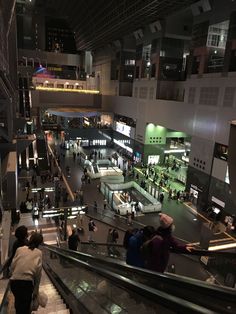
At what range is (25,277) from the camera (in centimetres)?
253

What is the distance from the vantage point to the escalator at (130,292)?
1946 mm

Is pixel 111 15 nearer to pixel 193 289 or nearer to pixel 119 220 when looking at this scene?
pixel 119 220

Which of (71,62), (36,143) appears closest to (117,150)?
(36,143)

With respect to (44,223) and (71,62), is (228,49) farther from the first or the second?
(71,62)

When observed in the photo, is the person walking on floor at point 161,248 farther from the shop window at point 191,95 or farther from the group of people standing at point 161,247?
the shop window at point 191,95

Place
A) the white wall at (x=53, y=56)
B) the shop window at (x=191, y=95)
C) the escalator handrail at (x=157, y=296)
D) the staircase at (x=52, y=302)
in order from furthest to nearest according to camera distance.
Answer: the white wall at (x=53, y=56)
the shop window at (x=191, y=95)
the staircase at (x=52, y=302)
the escalator handrail at (x=157, y=296)

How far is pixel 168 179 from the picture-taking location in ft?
78.1

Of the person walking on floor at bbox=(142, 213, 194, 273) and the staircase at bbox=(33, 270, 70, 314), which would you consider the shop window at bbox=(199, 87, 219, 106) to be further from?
the staircase at bbox=(33, 270, 70, 314)

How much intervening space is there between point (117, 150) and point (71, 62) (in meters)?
22.8

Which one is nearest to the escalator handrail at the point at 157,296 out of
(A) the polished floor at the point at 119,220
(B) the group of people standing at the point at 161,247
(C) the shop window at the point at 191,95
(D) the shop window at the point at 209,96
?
(B) the group of people standing at the point at 161,247

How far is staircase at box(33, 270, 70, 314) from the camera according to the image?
297cm

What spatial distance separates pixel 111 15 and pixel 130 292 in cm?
2609

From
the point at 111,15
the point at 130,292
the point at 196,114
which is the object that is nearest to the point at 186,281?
the point at 130,292

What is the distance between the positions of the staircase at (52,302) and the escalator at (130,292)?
0.04ft
